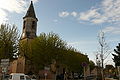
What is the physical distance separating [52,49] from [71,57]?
10.1 meters

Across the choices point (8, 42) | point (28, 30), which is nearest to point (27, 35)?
point (28, 30)

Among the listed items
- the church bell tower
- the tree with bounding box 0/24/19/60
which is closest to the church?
the church bell tower

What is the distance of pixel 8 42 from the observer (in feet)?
107

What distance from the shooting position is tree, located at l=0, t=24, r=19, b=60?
32.6 meters

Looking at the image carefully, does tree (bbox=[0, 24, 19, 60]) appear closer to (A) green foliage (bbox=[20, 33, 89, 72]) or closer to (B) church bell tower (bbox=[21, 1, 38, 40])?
(A) green foliage (bbox=[20, 33, 89, 72])

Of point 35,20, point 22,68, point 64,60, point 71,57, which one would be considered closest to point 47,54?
point 64,60

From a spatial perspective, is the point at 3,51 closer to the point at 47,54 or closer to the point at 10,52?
the point at 10,52

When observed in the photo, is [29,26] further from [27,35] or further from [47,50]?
[47,50]

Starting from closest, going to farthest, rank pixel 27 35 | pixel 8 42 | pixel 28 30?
pixel 8 42 < pixel 28 30 < pixel 27 35

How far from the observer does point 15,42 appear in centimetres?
3325

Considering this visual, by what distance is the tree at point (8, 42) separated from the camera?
107 feet

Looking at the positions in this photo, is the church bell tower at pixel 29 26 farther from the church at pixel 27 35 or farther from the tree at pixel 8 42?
the tree at pixel 8 42

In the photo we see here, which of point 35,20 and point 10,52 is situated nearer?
point 10,52

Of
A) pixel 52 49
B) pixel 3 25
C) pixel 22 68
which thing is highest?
pixel 3 25
